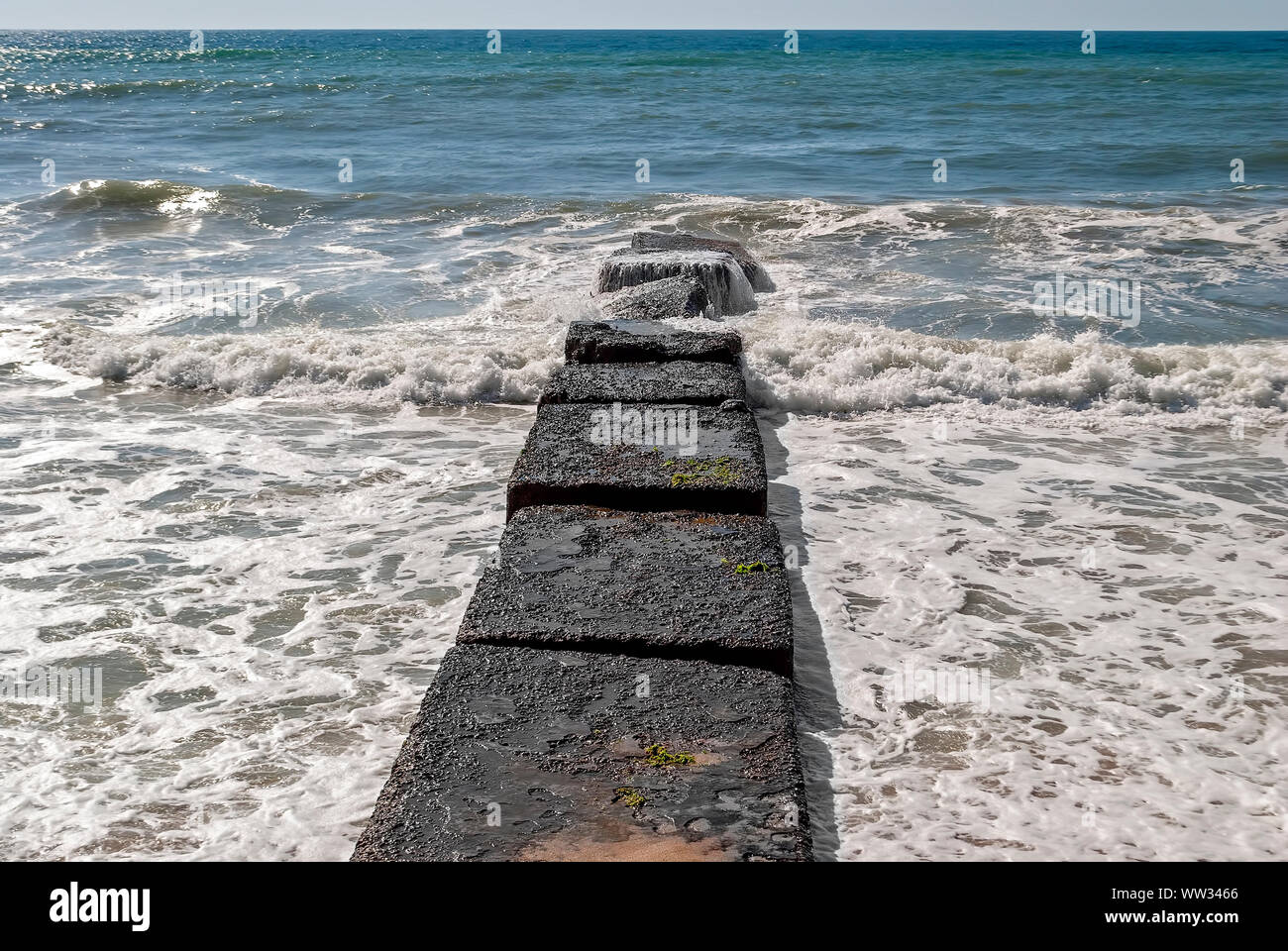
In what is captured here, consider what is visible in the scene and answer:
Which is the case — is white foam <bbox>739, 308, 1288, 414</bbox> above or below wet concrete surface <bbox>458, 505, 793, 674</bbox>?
above

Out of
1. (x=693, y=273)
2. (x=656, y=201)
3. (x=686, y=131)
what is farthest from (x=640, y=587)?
(x=686, y=131)

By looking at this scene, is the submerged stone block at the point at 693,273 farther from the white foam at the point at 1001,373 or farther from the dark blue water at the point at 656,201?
the white foam at the point at 1001,373

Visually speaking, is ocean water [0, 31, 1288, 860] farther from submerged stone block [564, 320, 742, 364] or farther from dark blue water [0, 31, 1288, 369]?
submerged stone block [564, 320, 742, 364]

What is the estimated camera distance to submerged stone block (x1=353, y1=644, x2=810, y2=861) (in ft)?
6.67

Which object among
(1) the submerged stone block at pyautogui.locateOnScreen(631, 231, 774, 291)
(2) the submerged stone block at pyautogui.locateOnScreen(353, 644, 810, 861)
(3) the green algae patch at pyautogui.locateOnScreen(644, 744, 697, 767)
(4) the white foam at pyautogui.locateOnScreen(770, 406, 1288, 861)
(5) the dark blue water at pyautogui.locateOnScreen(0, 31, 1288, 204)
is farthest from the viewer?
(5) the dark blue water at pyautogui.locateOnScreen(0, 31, 1288, 204)

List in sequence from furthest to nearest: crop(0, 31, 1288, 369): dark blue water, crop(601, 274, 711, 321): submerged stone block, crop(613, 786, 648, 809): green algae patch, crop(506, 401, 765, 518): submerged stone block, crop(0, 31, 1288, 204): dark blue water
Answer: crop(0, 31, 1288, 204): dark blue water → crop(0, 31, 1288, 369): dark blue water → crop(601, 274, 711, 321): submerged stone block → crop(506, 401, 765, 518): submerged stone block → crop(613, 786, 648, 809): green algae patch

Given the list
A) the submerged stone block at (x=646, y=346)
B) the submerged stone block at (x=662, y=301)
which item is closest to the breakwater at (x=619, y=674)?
the submerged stone block at (x=646, y=346)

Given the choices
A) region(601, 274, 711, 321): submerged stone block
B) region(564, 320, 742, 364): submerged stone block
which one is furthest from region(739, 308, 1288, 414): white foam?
region(564, 320, 742, 364): submerged stone block

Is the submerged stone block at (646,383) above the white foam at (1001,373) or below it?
above

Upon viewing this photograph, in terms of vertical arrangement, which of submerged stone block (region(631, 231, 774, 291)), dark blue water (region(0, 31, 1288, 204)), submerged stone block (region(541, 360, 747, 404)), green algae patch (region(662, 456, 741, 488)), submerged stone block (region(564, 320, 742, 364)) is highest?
dark blue water (region(0, 31, 1288, 204))

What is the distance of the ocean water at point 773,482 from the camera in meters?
2.78

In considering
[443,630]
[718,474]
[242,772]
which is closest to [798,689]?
[718,474]

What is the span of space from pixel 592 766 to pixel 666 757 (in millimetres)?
153

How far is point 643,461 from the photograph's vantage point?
3654 millimetres
